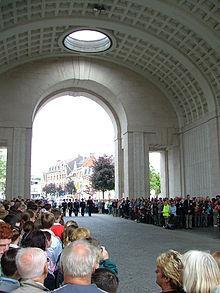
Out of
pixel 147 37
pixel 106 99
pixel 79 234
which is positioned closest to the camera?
pixel 79 234

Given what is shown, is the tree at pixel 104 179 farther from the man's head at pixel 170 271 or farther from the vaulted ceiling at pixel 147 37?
the man's head at pixel 170 271

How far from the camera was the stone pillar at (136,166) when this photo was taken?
29484 mm

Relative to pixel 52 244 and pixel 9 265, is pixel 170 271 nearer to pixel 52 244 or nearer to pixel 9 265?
pixel 9 265

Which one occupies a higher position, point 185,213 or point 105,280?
point 105,280

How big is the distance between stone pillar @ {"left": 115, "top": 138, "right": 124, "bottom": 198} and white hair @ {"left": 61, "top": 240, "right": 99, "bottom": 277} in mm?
29366

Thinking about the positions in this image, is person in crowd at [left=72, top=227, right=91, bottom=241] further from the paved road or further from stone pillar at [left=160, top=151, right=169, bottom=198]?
stone pillar at [left=160, top=151, right=169, bottom=198]

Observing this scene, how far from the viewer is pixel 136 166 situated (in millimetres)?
29766

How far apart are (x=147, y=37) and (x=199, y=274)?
24065mm

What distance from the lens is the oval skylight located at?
92.4 feet

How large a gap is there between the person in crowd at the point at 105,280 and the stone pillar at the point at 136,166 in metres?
26.4

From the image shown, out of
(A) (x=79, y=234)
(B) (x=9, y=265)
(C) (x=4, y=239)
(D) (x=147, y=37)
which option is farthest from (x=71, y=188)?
(B) (x=9, y=265)

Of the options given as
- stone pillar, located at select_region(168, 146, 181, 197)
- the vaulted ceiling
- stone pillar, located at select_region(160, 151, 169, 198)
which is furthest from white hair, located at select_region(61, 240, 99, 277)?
stone pillar, located at select_region(160, 151, 169, 198)

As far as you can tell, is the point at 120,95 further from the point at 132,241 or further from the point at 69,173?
the point at 69,173

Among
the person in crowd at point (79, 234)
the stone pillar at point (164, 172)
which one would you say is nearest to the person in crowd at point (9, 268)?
the person in crowd at point (79, 234)
